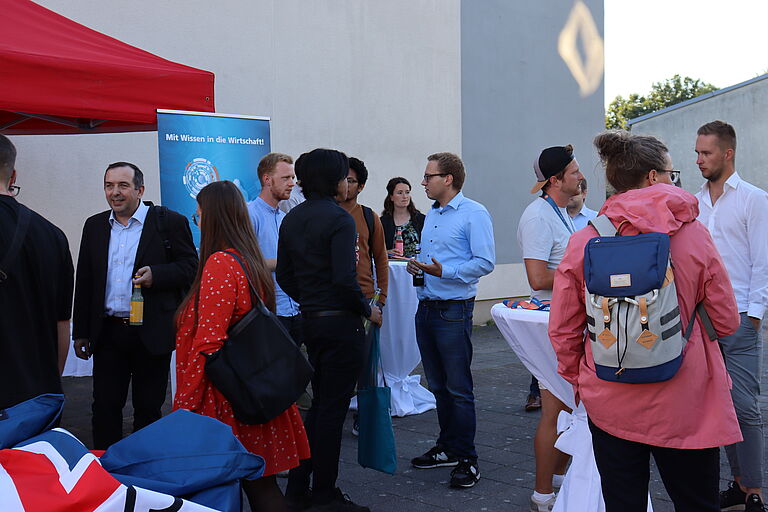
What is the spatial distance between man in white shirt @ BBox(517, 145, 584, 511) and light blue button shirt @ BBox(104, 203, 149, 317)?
86.8 inches

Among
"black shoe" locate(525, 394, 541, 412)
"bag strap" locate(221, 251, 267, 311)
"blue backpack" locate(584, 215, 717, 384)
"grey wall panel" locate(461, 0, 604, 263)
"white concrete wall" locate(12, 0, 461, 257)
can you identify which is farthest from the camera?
"grey wall panel" locate(461, 0, 604, 263)

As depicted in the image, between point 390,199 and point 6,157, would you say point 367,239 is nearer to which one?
point 390,199

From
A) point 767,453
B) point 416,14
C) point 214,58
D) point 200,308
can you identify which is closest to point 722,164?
point 767,453

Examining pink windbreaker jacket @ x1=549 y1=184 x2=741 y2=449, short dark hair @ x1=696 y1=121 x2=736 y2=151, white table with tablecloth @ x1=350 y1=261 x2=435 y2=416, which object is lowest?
white table with tablecloth @ x1=350 y1=261 x2=435 y2=416

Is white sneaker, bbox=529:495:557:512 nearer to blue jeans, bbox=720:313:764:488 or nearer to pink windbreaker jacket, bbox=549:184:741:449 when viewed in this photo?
blue jeans, bbox=720:313:764:488

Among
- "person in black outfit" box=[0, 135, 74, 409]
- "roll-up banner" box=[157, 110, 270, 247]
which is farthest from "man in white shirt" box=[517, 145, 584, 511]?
"roll-up banner" box=[157, 110, 270, 247]

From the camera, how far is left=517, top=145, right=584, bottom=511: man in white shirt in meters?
4.00

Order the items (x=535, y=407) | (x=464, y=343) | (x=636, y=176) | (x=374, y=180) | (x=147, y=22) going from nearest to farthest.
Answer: (x=636, y=176) < (x=464, y=343) < (x=535, y=407) < (x=147, y=22) < (x=374, y=180)

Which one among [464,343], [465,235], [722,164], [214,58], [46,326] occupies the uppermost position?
[214,58]

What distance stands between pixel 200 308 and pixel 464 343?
1960mm

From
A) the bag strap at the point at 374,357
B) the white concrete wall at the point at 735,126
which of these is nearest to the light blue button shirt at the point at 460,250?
the bag strap at the point at 374,357

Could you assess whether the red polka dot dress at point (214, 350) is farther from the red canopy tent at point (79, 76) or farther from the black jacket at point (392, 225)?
the black jacket at point (392, 225)

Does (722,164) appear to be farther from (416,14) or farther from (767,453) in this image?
(416,14)

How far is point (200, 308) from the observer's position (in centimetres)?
321
